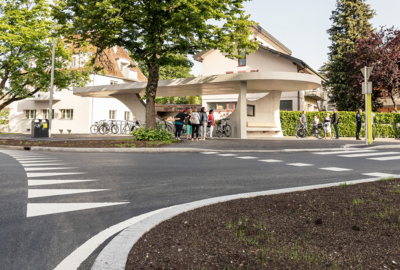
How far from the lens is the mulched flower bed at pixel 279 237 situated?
7.91 feet

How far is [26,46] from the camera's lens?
25938 mm

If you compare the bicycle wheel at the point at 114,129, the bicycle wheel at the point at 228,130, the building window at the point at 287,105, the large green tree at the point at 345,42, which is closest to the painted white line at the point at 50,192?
the bicycle wheel at the point at 228,130

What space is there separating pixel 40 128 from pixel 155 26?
471 inches

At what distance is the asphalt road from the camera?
320 centimetres

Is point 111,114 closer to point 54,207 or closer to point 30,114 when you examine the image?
point 30,114

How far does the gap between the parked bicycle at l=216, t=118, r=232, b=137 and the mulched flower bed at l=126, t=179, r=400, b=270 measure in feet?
61.0

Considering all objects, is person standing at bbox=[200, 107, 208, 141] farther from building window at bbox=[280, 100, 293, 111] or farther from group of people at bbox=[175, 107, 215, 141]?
building window at bbox=[280, 100, 293, 111]

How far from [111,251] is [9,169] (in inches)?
268

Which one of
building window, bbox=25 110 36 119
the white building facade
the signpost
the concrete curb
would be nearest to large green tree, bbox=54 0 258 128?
the signpost

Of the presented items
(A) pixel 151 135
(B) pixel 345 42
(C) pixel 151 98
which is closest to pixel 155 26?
(C) pixel 151 98

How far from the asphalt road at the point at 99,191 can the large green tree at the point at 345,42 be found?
30.2m

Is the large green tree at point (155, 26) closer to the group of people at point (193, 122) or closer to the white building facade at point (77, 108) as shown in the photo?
the group of people at point (193, 122)

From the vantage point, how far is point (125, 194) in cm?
539

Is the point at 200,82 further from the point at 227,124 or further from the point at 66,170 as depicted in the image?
the point at 66,170
